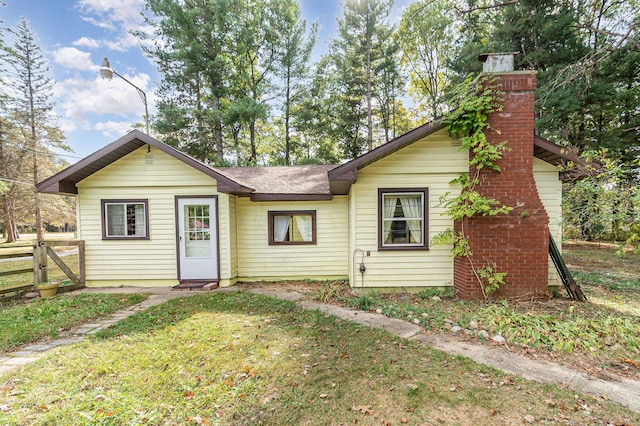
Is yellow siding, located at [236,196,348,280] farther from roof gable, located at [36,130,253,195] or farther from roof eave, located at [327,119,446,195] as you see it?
roof eave, located at [327,119,446,195]

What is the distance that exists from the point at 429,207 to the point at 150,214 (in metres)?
7.23

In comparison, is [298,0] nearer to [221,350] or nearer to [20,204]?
[221,350]

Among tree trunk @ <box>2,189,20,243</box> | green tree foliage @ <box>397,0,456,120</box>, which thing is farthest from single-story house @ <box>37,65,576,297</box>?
tree trunk @ <box>2,189,20,243</box>

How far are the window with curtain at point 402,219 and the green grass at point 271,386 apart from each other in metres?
2.66

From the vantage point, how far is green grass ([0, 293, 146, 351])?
4.18 metres

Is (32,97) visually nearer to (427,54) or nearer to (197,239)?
(197,239)

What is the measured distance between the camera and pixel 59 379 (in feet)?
9.72

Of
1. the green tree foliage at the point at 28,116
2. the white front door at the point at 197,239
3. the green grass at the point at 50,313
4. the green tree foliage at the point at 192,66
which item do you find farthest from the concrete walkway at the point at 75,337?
the green tree foliage at the point at 28,116

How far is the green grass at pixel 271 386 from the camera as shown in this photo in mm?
2414

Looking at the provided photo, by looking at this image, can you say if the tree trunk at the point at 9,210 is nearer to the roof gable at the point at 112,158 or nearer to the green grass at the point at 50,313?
the roof gable at the point at 112,158

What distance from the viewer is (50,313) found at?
515 centimetres

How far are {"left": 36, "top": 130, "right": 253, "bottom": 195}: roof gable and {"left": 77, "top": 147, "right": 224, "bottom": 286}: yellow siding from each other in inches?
7.7

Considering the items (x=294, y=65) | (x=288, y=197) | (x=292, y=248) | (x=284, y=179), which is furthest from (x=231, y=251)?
(x=294, y=65)

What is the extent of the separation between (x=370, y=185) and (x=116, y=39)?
1647 centimetres
